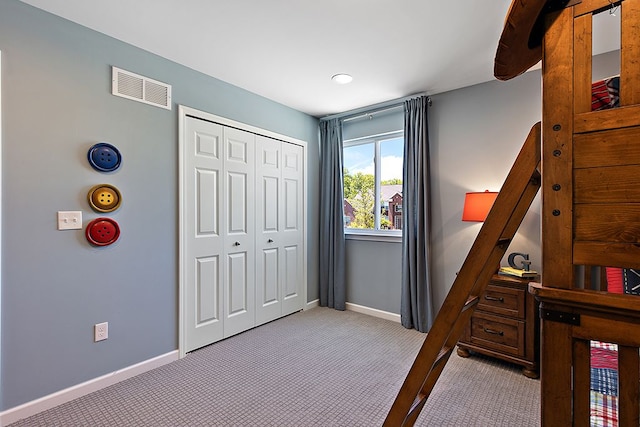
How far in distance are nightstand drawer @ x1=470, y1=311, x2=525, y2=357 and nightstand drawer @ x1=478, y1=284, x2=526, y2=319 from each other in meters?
0.05

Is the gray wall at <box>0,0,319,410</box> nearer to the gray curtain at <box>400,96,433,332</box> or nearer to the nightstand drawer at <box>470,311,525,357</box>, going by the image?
the gray curtain at <box>400,96,433,332</box>

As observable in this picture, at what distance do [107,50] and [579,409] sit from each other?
3.13 meters

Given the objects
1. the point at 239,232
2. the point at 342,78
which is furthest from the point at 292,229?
the point at 342,78

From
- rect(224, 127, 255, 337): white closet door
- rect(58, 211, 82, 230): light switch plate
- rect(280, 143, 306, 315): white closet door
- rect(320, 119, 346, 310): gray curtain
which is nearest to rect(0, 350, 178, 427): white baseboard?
rect(224, 127, 255, 337): white closet door

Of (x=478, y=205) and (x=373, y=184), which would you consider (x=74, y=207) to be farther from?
(x=478, y=205)

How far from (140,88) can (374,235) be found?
9.09 feet

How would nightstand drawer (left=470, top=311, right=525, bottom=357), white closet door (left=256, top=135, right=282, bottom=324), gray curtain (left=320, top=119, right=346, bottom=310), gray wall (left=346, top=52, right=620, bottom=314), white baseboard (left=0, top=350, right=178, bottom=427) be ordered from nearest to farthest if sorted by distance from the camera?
white baseboard (left=0, top=350, right=178, bottom=427)
nightstand drawer (left=470, top=311, right=525, bottom=357)
gray wall (left=346, top=52, right=620, bottom=314)
white closet door (left=256, top=135, right=282, bottom=324)
gray curtain (left=320, top=119, right=346, bottom=310)

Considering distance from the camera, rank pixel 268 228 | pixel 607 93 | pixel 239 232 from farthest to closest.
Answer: pixel 268 228 < pixel 239 232 < pixel 607 93

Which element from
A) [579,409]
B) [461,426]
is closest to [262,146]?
[461,426]

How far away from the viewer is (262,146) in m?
3.44

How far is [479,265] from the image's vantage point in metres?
1.03

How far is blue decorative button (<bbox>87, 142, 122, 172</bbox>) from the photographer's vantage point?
7.17ft

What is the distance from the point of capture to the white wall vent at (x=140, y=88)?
7.57ft

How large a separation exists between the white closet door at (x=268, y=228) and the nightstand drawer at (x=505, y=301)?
84.0 inches
